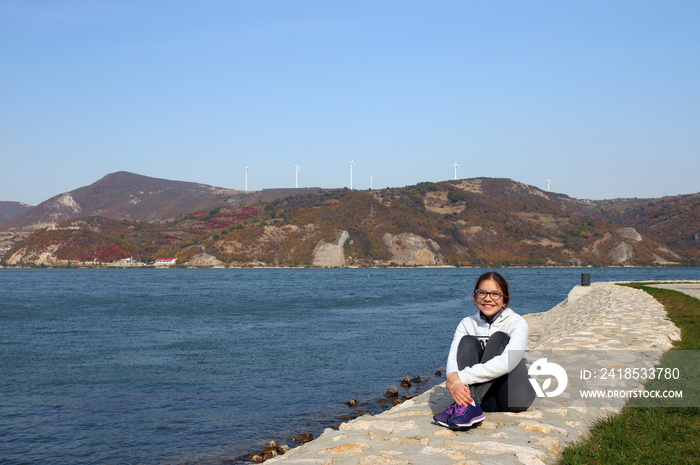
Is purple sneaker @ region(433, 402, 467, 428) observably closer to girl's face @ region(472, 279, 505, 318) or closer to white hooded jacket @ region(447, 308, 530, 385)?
white hooded jacket @ region(447, 308, 530, 385)

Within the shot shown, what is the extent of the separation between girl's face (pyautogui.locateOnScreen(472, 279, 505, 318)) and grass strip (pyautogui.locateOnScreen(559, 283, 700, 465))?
1612 millimetres

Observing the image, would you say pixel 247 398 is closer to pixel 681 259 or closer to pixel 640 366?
pixel 640 366

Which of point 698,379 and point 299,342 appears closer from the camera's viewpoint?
point 698,379

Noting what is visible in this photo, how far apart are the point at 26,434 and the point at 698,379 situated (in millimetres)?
13750

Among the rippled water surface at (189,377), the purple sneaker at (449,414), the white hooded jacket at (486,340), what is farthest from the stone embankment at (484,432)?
the rippled water surface at (189,377)

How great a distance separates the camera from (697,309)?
57.3 ft

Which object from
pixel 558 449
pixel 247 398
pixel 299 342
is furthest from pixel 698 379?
pixel 299 342

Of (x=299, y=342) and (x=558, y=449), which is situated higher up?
(x=558, y=449)

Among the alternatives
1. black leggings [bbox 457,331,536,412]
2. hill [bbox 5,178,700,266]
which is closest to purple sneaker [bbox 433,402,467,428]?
black leggings [bbox 457,331,536,412]

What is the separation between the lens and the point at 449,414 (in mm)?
6672

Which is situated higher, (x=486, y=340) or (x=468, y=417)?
(x=486, y=340)

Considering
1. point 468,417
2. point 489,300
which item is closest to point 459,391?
point 468,417

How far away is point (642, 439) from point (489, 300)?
6.92 ft

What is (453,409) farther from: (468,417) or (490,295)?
(490,295)
